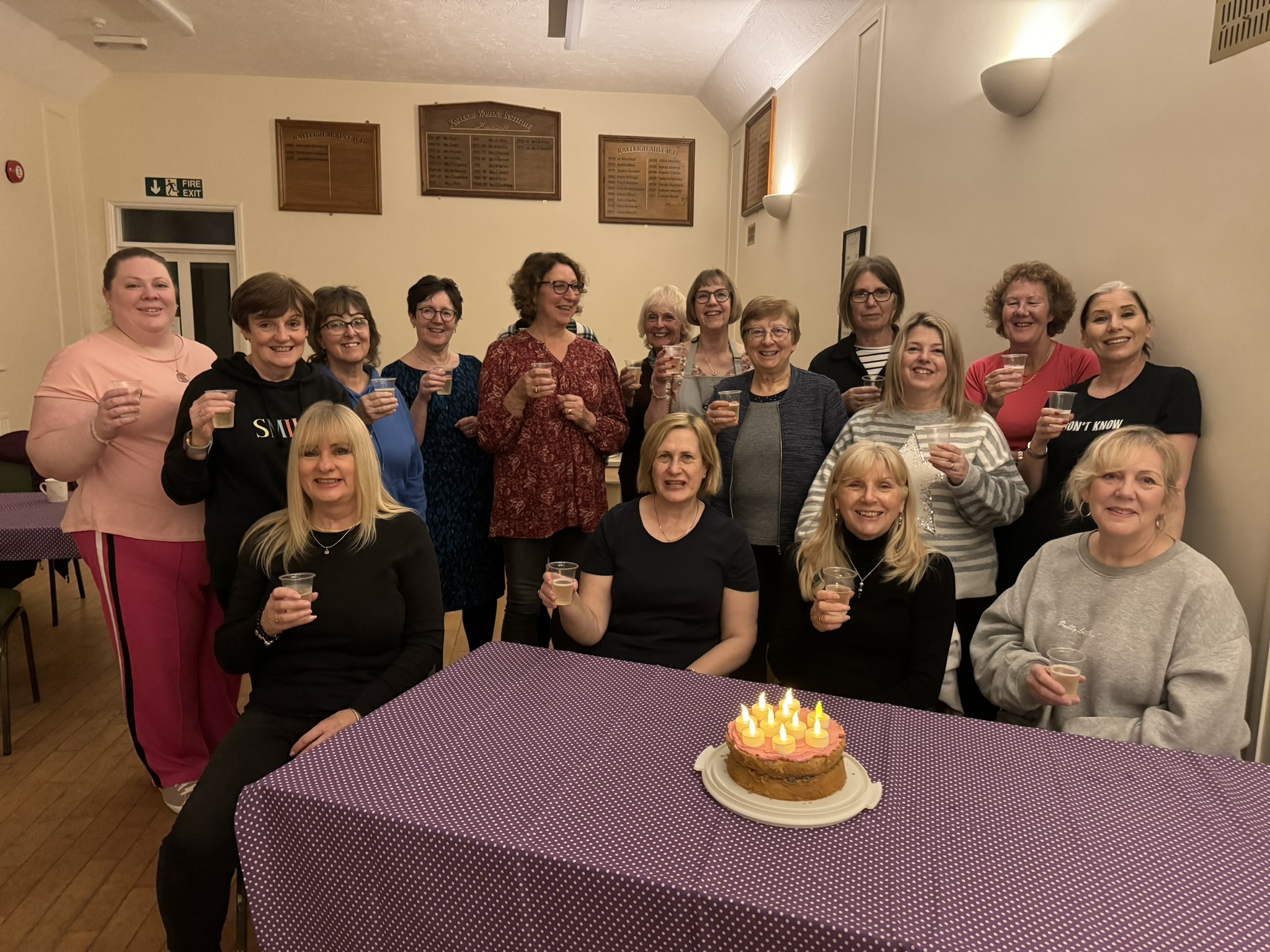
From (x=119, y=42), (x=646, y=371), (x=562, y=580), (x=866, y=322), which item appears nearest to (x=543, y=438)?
(x=646, y=371)

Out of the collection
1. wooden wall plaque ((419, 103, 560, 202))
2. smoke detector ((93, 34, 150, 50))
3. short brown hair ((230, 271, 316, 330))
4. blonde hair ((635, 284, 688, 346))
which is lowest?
short brown hair ((230, 271, 316, 330))

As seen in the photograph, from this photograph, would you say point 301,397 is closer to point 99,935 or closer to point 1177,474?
point 99,935

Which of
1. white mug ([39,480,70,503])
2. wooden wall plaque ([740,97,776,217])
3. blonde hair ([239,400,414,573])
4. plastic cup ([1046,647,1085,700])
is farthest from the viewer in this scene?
wooden wall plaque ([740,97,776,217])

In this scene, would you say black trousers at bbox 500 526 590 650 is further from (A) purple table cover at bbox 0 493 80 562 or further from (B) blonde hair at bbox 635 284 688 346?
(A) purple table cover at bbox 0 493 80 562

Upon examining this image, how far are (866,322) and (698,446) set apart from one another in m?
1.12

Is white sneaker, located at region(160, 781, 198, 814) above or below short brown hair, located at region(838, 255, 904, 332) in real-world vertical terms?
below

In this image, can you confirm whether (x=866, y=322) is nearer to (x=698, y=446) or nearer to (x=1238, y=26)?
(x=698, y=446)

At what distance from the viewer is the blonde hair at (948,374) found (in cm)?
233

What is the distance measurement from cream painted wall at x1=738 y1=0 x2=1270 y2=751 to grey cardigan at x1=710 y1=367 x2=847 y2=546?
37.5 inches

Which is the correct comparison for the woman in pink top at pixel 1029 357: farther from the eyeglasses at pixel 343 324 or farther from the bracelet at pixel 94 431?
the bracelet at pixel 94 431

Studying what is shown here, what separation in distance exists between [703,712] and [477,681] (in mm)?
468

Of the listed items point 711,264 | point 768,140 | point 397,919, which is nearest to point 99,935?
point 397,919

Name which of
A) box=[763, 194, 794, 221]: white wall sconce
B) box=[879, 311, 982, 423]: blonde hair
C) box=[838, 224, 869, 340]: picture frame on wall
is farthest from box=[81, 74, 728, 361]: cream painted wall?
box=[879, 311, 982, 423]: blonde hair

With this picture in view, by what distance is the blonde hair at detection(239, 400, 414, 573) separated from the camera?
75.0 inches
